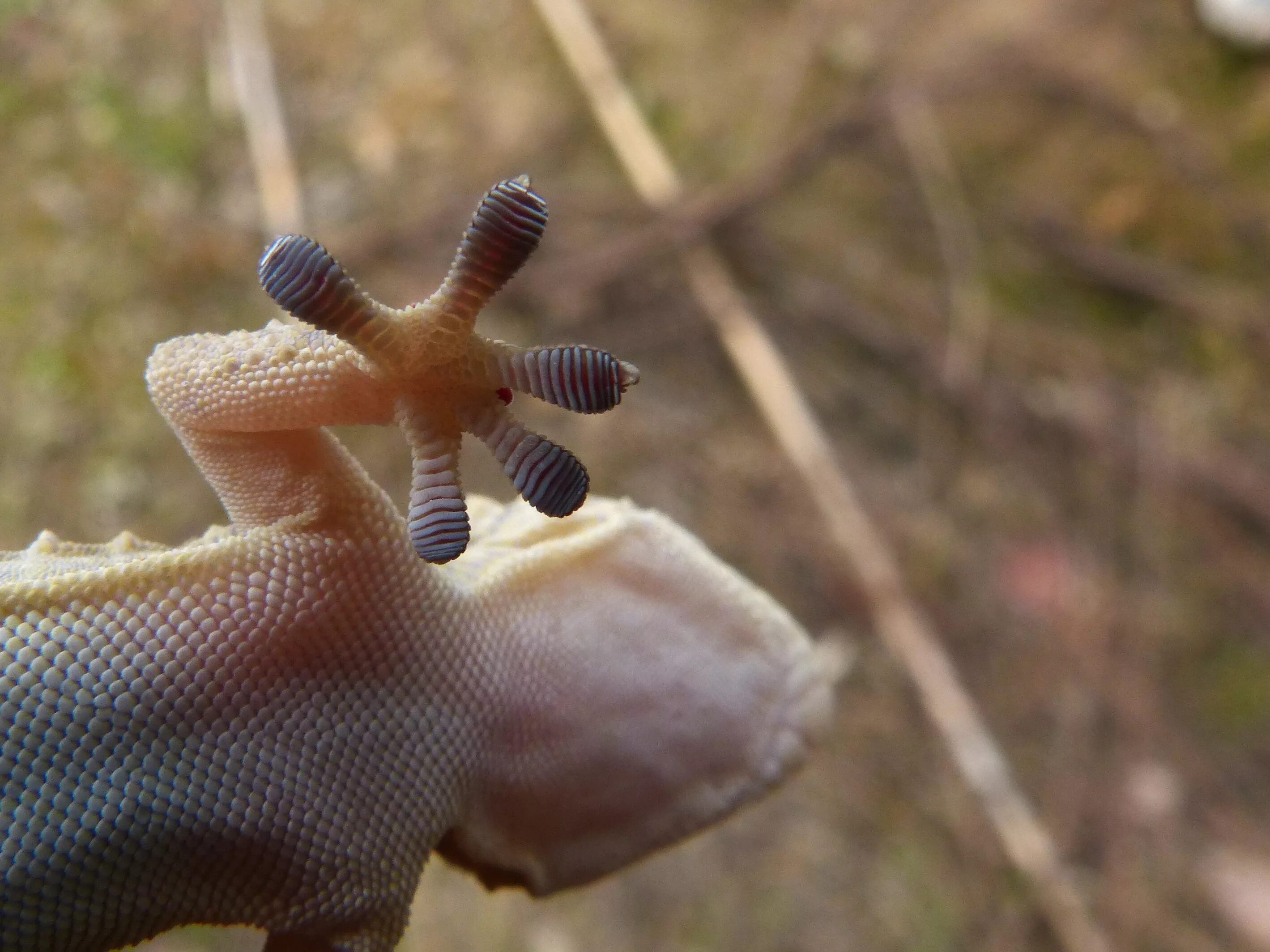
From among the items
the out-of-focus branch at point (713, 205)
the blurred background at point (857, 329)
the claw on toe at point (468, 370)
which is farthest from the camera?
the out-of-focus branch at point (713, 205)

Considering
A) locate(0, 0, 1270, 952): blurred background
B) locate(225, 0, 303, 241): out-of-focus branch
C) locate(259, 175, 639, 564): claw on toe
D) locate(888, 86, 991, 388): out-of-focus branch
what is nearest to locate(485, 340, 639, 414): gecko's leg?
locate(259, 175, 639, 564): claw on toe

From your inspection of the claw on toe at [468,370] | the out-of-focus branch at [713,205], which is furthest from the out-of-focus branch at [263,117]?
the claw on toe at [468,370]

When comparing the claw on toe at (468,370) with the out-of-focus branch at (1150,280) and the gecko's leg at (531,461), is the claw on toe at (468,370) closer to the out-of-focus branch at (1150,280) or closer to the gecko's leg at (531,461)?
the gecko's leg at (531,461)

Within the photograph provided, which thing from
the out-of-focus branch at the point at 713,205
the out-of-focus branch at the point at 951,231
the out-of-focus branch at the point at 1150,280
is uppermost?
the out-of-focus branch at the point at 713,205

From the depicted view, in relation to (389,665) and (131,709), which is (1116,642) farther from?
(131,709)

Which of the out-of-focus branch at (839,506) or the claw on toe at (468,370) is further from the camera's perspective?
the out-of-focus branch at (839,506)

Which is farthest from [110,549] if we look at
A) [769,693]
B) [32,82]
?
[32,82]

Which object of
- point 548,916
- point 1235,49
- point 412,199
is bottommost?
point 548,916
